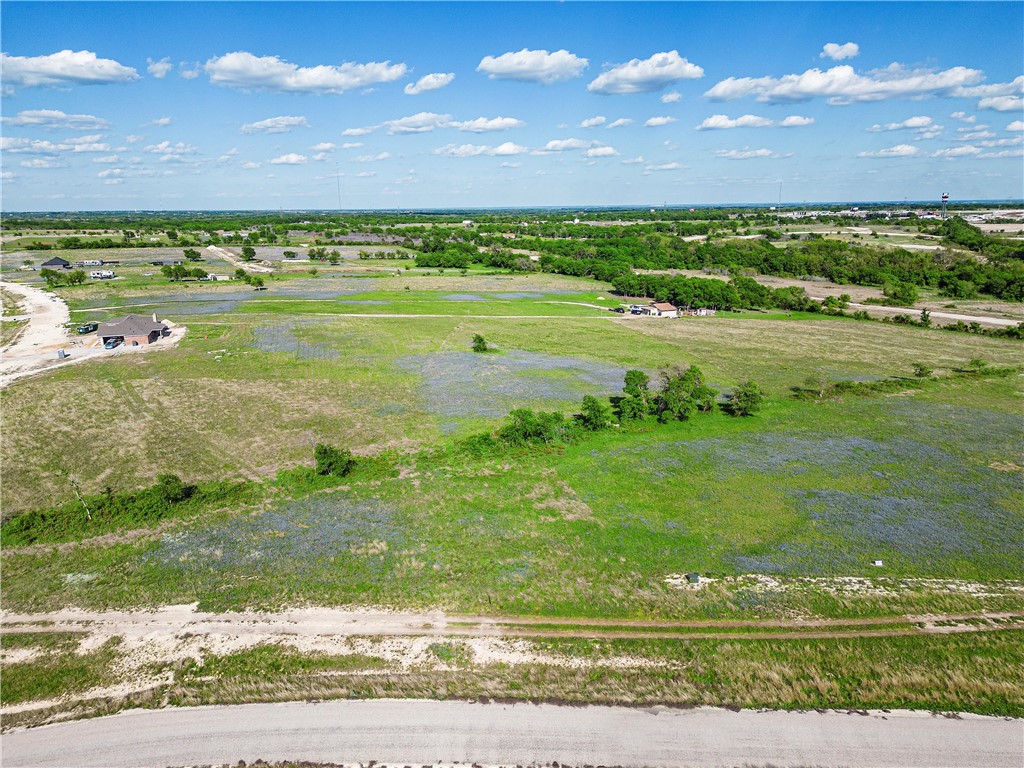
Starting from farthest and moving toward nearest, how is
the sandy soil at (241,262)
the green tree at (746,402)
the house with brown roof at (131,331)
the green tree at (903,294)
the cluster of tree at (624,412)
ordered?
the sandy soil at (241,262), the green tree at (903,294), the house with brown roof at (131,331), the green tree at (746,402), the cluster of tree at (624,412)

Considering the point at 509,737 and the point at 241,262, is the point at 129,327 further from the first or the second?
the point at 241,262

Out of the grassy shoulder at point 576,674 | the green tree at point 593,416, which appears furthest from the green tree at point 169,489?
the green tree at point 593,416

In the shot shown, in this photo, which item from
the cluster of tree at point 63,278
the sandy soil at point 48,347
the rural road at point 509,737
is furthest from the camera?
the cluster of tree at point 63,278

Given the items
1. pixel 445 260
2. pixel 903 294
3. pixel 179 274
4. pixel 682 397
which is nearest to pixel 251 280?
pixel 179 274

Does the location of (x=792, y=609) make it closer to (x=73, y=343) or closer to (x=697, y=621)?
(x=697, y=621)

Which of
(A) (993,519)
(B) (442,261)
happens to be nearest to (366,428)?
(A) (993,519)

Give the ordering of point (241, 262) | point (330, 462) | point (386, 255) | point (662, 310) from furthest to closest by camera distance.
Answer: point (386, 255)
point (241, 262)
point (662, 310)
point (330, 462)

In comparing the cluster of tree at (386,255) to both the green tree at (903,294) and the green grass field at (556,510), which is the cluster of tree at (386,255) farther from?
the green tree at (903,294)

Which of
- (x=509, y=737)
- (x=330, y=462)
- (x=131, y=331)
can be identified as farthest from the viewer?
(x=131, y=331)
